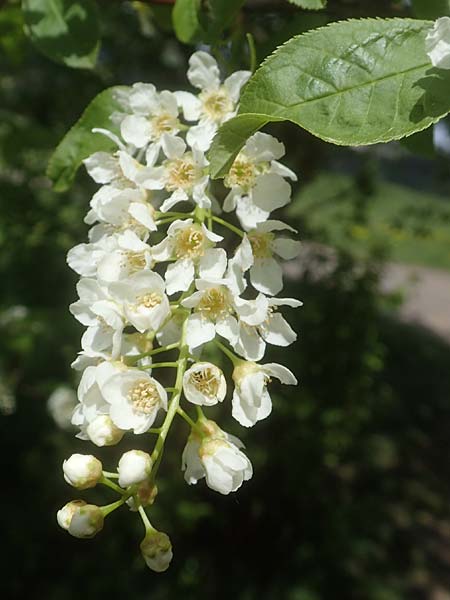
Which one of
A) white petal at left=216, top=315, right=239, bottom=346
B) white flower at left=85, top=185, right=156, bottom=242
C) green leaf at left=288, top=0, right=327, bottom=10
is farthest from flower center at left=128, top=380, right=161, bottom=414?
green leaf at left=288, top=0, right=327, bottom=10

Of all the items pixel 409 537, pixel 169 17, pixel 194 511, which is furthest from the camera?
pixel 409 537

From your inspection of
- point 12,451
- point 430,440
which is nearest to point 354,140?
point 12,451

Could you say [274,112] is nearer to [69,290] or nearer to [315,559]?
[315,559]

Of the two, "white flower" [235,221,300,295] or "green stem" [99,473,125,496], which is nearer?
"green stem" [99,473,125,496]

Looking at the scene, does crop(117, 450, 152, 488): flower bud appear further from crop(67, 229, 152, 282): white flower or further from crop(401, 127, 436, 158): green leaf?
crop(401, 127, 436, 158): green leaf

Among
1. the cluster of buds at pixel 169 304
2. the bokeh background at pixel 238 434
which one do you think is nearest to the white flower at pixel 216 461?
Answer: the cluster of buds at pixel 169 304

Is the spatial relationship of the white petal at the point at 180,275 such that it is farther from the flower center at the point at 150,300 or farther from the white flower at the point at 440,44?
the white flower at the point at 440,44
